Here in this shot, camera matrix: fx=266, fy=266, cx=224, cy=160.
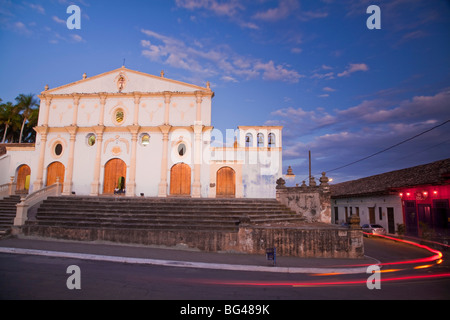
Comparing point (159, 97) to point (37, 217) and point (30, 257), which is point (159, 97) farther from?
point (30, 257)

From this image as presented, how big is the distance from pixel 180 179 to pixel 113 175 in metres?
5.14

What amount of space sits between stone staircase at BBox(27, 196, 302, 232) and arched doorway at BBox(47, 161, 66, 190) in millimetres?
4722

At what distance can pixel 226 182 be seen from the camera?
19.7 meters

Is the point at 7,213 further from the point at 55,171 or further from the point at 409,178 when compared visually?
the point at 409,178

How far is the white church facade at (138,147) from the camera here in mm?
19594

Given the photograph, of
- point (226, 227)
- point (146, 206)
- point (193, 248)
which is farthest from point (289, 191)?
point (146, 206)

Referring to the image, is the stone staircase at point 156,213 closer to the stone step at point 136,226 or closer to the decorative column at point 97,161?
the stone step at point 136,226

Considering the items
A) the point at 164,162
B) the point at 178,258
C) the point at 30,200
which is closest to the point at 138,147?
the point at 164,162

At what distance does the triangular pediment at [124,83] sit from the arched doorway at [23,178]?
6.31 meters

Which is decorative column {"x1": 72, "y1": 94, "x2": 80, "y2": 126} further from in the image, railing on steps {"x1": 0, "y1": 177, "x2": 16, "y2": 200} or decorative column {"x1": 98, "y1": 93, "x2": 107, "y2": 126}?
railing on steps {"x1": 0, "y1": 177, "x2": 16, "y2": 200}

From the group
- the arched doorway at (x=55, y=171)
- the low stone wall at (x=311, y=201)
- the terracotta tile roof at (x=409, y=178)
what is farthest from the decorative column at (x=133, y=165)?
the terracotta tile roof at (x=409, y=178)

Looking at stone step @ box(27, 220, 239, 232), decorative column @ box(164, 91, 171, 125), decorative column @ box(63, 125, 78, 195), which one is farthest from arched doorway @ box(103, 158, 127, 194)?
stone step @ box(27, 220, 239, 232)

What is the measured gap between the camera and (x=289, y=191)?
16.0 meters

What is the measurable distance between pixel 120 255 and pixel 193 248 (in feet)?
9.44
